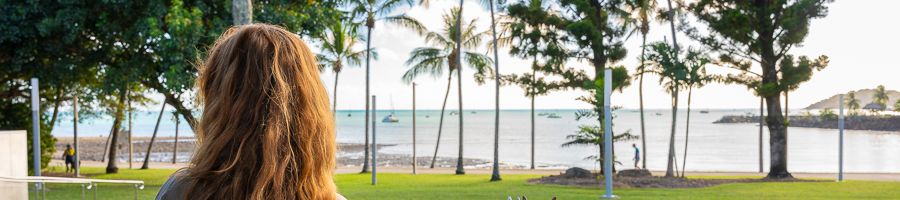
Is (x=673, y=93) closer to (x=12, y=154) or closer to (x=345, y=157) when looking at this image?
(x=12, y=154)

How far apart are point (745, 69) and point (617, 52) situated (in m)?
3.51

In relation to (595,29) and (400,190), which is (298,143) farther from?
(595,29)

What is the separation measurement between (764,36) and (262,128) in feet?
78.3

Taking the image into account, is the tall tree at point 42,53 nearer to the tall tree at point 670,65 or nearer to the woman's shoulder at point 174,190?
the tall tree at point 670,65

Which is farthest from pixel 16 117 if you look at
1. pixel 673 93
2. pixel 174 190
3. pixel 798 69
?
pixel 174 190

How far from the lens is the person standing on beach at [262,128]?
1398mm

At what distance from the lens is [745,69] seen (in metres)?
23.7

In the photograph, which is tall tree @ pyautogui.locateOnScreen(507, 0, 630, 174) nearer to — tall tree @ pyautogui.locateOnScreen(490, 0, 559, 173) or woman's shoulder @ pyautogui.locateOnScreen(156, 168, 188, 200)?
tall tree @ pyautogui.locateOnScreen(490, 0, 559, 173)

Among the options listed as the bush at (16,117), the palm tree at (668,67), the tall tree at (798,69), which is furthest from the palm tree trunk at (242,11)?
the tall tree at (798,69)

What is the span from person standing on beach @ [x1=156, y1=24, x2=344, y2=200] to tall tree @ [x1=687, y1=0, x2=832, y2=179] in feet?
73.1

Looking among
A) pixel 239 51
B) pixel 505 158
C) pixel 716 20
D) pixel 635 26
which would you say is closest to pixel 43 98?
pixel 635 26

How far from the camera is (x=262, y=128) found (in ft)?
4.64

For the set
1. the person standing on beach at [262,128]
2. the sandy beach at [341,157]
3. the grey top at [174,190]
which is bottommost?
the sandy beach at [341,157]

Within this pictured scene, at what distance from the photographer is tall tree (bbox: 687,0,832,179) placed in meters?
22.5
